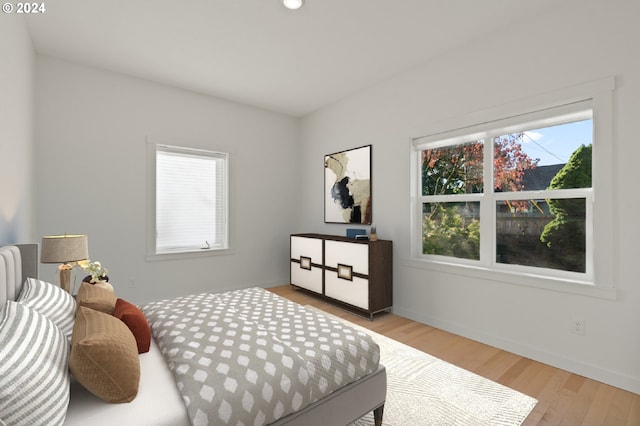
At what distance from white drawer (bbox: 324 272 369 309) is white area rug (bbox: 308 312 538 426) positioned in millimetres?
1018

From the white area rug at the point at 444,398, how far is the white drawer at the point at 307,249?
187cm

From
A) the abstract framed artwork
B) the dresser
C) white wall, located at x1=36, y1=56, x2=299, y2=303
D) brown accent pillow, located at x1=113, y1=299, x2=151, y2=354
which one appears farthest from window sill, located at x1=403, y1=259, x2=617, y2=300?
brown accent pillow, located at x1=113, y1=299, x2=151, y2=354

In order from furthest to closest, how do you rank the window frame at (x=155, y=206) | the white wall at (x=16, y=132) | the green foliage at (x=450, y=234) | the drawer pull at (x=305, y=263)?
the drawer pull at (x=305, y=263), the window frame at (x=155, y=206), the green foliage at (x=450, y=234), the white wall at (x=16, y=132)

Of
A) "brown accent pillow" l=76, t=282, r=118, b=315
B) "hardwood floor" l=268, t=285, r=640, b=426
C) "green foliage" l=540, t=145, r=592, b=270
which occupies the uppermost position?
"green foliage" l=540, t=145, r=592, b=270

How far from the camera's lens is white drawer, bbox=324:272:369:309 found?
347 cm

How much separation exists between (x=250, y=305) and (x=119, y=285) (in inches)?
92.4

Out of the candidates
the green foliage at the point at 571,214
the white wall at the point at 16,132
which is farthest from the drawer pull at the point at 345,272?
the white wall at the point at 16,132

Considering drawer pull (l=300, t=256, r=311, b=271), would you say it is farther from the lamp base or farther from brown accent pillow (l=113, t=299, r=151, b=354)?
brown accent pillow (l=113, t=299, r=151, b=354)

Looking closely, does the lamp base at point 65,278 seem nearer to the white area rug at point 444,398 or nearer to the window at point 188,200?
the window at point 188,200

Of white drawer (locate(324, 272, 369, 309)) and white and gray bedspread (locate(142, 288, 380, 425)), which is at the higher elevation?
white and gray bedspread (locate(142, 288, 380, 425))

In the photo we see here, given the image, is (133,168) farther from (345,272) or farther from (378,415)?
(378,415)

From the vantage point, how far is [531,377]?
227 centimetres

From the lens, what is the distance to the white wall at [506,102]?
6.97 ft

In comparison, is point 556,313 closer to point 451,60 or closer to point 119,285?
point 451,60
